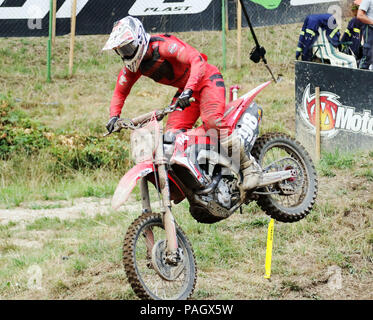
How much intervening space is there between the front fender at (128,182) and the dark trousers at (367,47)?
6.74 m

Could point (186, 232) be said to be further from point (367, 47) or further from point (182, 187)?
point (367, 47)

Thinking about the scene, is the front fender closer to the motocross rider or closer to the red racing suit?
the motocross rider

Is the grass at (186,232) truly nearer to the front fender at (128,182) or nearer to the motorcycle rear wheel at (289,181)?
the motorcycle rear wheel at (289,181)

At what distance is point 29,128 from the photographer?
13.4 meters

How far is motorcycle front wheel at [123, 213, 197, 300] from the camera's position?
5.32 metres

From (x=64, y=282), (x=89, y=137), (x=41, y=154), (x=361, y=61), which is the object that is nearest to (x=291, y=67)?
(x=361, y=61)

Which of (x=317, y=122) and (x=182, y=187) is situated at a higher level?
(x=317, y=122)

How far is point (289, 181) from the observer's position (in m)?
6.84

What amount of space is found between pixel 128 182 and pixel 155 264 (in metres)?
0.72

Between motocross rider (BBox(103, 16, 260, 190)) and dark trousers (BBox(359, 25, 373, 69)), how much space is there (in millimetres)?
5542

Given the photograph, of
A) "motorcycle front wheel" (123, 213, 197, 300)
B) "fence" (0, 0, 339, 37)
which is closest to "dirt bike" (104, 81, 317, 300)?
"motorcycle front wheel" (123, 213, 197, 300)

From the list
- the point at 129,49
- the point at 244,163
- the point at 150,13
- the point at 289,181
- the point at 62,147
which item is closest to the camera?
the point at 129,49

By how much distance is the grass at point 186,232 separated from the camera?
663cm

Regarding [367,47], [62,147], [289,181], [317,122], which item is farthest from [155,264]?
[62,147]
